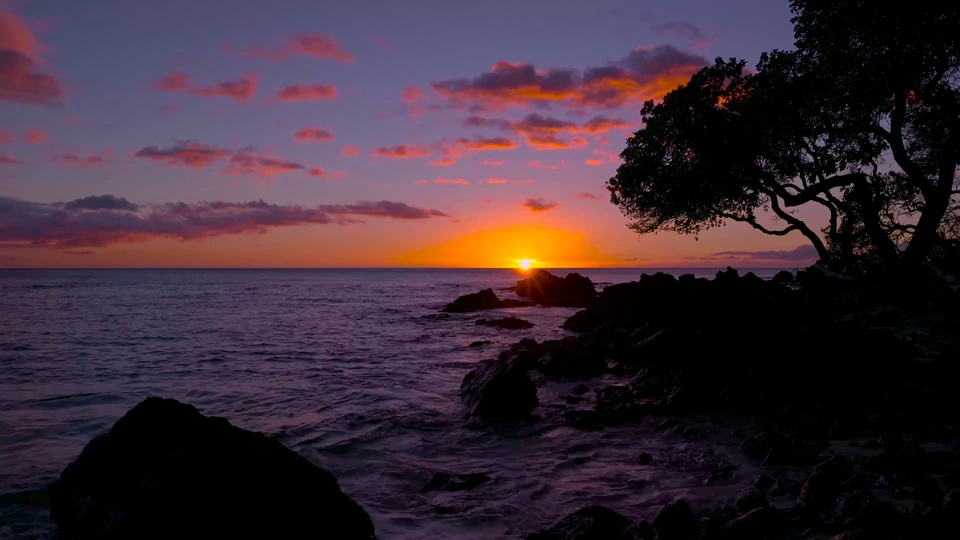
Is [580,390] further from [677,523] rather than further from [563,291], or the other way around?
[563,291]

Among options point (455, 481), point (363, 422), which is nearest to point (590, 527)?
point (455, 481)

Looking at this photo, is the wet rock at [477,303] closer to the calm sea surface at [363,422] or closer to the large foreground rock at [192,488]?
the calm sea surface at [363,422]

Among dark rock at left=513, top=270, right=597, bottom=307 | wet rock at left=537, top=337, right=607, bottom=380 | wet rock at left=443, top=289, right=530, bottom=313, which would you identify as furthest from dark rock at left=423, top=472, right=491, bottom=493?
dark rock at left=513, top=270, right=597, bottom=307

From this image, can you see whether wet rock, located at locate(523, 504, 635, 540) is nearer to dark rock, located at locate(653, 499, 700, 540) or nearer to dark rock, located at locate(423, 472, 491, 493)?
dark rock, located at locate(653, 499, 700, 540)

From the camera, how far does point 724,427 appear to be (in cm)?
1027

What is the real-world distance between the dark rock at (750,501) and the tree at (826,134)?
16.1m

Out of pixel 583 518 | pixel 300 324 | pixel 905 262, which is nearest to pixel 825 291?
pixel 905 262

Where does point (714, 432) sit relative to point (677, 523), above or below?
below

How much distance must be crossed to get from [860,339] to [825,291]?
1238cm

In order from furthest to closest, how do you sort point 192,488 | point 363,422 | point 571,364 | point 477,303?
point 477,303 < point 571,364 < point 363,422 < point 192,488

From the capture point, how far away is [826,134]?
66.9 ft

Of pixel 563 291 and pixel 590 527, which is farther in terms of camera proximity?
pixel 563 291

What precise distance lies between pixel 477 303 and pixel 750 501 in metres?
42.1

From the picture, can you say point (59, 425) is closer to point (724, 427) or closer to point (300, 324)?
point (724, 427)
